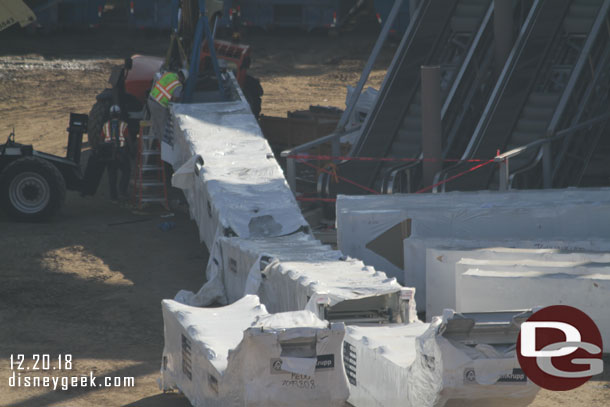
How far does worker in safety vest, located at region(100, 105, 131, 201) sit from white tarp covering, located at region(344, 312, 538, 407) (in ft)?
34.9

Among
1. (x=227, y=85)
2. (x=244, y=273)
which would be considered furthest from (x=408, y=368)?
(x=227, y=85)

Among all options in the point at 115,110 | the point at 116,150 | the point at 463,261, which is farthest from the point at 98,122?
the point at 463,261

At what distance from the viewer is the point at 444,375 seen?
30.5ft

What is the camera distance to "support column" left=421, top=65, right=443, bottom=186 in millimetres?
18328

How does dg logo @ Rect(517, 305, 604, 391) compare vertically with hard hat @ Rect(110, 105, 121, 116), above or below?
below

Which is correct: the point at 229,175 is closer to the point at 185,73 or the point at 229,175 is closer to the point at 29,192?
the point at 29,192

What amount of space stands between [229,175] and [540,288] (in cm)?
596

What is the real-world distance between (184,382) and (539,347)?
346cm

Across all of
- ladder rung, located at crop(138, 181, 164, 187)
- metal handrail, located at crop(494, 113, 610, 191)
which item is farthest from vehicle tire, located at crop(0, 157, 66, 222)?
metal handrail, located at crop(494, 113, 610, 191)

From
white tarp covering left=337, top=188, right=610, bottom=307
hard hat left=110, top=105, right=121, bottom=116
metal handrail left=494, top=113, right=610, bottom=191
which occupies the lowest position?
white tarp covering left=337, top=188, right=610, bottom=307

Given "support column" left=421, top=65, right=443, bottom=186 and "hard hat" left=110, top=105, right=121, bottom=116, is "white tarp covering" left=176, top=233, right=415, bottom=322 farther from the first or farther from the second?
"hard hat" left=110, top=105, right=121, bottom=116

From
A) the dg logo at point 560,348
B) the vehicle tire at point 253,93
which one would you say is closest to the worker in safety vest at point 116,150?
the vehicle tire at point 253,93

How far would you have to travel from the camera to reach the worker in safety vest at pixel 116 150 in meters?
20.0

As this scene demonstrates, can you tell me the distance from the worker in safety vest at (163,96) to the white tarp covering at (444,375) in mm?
11779
